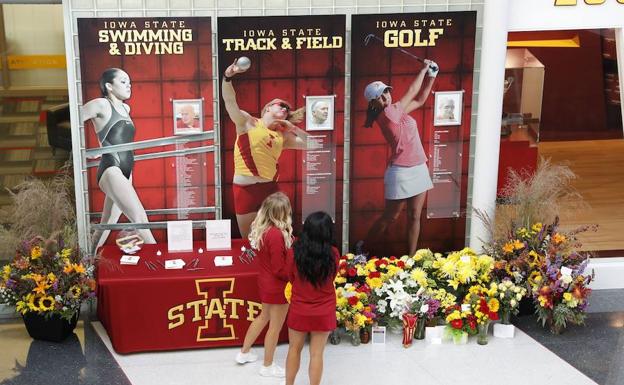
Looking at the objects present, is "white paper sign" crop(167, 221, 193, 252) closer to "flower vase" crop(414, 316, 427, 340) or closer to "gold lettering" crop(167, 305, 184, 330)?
"gold lettering" crop(167, 305, 184, 330)

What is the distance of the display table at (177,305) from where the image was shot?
6.12 meters

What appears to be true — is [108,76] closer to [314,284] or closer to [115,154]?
[115,154]

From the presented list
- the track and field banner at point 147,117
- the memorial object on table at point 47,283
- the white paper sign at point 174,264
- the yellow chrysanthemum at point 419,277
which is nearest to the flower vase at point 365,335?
the yellow chrysanthemum at point 419,277

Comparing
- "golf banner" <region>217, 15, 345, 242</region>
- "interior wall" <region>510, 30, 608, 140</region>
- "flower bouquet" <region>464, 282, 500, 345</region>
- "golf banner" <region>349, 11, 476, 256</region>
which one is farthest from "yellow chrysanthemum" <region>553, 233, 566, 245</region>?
"interior wall" <region>510, 30, 608, 140</region>

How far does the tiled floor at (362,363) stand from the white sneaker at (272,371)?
65 millimetres

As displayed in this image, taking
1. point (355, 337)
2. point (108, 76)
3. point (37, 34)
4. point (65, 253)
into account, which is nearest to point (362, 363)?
point (355, 337)

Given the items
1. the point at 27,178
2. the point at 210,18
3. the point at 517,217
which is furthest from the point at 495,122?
the point at 27,178

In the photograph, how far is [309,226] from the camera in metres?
5.22

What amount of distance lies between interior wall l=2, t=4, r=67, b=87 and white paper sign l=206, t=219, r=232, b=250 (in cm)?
164

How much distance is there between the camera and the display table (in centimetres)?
612

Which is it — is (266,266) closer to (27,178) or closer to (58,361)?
(58,361)

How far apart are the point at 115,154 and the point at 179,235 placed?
83 cm

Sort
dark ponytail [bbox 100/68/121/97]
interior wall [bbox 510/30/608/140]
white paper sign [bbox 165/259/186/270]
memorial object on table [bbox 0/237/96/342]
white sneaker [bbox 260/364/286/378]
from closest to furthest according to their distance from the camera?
white sneaker [bbox 260/364/286/378] < memorial object on table [bbox 0/237/96/342] < white paper sign [bbox 165/259/186/270] < dark ponytail [bbox 100/68/121/97] < interior wall [bbox 510/30/608/140]

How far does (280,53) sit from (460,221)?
2.15m
